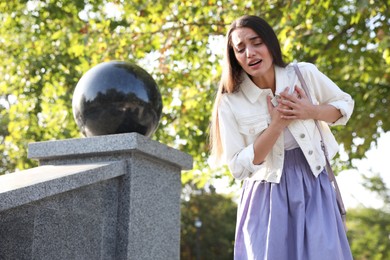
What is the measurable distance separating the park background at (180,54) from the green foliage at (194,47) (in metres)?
0.02

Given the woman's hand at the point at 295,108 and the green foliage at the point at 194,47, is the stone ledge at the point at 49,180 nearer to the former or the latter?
the woman's hand at the point at 295,108

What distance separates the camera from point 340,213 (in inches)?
106

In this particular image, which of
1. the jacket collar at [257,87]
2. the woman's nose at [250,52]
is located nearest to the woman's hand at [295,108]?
the jacket collar at [257,87]

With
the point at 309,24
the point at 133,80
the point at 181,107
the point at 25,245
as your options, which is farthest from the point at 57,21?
the point at 25,245

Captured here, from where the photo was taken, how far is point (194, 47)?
852 cm

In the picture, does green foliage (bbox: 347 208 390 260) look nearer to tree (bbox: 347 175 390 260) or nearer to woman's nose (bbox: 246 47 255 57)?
tree (bbox: 347 175 390 260)

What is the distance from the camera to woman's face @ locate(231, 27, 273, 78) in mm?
2699

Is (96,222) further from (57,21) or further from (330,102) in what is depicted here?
(57,21)

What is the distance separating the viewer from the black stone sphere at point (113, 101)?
3.77 m

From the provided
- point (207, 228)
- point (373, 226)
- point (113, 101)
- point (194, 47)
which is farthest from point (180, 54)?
point (373, 226)

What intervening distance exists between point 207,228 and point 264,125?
32.0m

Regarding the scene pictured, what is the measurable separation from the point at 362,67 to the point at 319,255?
607cm

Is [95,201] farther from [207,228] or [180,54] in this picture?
[207,228]

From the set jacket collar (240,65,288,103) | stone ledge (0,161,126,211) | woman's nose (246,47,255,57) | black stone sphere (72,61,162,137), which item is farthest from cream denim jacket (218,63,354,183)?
black stone sphere (72,61,162,137)
